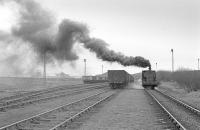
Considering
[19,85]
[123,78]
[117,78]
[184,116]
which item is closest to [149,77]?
[123,78]

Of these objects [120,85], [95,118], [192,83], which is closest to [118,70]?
[120,85]

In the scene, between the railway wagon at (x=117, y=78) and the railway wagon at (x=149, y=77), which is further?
the railway wagon at (x=117, y=78)

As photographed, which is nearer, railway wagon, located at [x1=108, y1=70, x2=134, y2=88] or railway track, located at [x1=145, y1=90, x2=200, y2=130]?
railway track, located at [x1=145, y1=90, x2=200, y2=130]

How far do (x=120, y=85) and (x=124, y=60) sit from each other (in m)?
5.57

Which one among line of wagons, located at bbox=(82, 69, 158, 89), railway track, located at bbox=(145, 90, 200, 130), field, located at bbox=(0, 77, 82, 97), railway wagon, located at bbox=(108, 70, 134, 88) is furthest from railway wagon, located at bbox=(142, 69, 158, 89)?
railway track, located at bbox=(145, 90, 200, 130)

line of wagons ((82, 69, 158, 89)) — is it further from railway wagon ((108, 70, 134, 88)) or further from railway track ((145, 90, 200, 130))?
railway track ((145, 90, 200, 130))

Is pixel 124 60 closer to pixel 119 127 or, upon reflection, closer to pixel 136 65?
pixel 136 65

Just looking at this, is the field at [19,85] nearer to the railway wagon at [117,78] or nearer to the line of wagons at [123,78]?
the railway wagon at [117,78]

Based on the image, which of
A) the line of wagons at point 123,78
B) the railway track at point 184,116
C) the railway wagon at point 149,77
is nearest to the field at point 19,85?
the line of wagons at point 123,78

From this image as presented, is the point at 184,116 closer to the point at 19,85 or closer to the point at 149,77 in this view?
the point at 149,77

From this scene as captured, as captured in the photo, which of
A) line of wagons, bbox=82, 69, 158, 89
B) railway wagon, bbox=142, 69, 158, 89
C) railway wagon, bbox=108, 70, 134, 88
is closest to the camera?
railway wagon, bbox=142, 69, 158, 89

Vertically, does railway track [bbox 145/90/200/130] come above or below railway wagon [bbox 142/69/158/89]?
below

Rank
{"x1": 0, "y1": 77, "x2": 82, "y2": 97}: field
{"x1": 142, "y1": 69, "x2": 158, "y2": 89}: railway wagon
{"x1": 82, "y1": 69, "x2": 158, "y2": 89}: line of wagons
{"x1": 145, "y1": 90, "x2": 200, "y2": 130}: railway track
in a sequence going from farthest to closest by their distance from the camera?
{"x1": 82, "y1": 69, "x2": 158, "y2": 89}: line of wagons < {"x1": 142, "y1": 69, "x2": 158, "y2": 89}: railway wagon < {"x1": 0, "y1": 77, "x2": 82, "y2": 97}: field < {"x1": 145, "y1": 90, "x2": 200, "y2": 130}: railway track

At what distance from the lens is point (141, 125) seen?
543 inches
